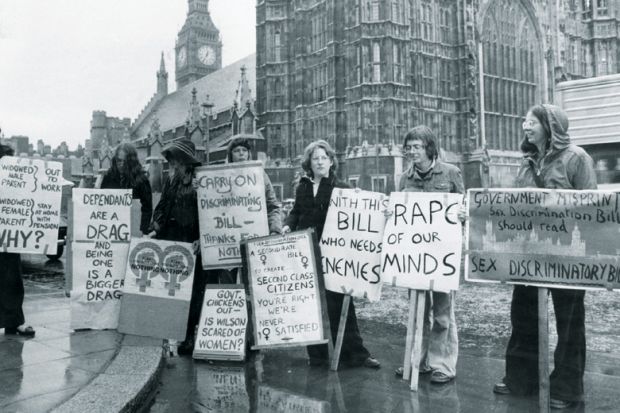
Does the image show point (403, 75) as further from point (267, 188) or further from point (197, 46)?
point (197, 46)

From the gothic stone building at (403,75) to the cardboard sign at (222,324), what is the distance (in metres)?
26.5

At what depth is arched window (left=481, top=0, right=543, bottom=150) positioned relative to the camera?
38.9m

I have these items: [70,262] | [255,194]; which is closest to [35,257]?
[70,262]

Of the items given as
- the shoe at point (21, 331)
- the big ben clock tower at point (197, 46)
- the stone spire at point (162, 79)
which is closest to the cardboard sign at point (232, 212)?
the shoe at point (21, 331)

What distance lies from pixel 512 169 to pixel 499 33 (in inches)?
392

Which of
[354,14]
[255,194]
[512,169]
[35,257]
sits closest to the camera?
[255,194]

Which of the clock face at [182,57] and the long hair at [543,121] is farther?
the clock face at [182,57]

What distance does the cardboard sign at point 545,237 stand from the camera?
151 inches

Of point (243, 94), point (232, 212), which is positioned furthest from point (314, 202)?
point (243, 94)

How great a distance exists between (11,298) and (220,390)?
274cm

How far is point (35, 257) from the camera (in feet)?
54.1

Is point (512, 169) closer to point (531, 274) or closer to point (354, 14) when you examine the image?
point (354, 14)

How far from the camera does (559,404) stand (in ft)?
12.7

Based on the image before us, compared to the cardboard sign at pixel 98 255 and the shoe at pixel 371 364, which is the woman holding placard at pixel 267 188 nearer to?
the cardboard sign at pixel 98 255
